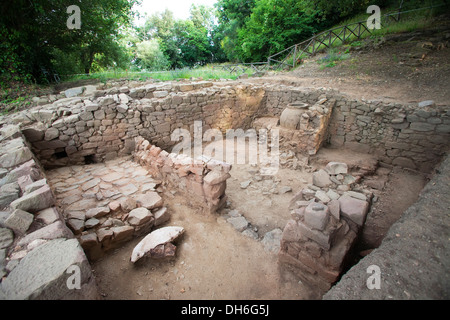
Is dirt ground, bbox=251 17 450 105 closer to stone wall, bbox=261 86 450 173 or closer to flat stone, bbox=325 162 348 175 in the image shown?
stone wall, bbox=261 86 450 173

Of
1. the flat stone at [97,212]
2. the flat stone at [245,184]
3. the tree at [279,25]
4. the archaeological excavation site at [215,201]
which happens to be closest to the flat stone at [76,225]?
the archaeological excavation site at [215,201]

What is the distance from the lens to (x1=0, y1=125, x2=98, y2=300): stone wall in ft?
4.66

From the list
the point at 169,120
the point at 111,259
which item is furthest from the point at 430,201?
the point at 169,120

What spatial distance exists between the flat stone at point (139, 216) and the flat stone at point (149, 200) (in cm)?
16

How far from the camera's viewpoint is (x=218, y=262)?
2.94 meters

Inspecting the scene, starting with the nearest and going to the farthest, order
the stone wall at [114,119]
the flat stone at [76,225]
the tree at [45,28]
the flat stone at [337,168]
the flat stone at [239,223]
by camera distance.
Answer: the flat stone at [76,225] → the flat stone at [239,223] → the flat stone at [337,168] → the stone wall at [114,119] → the tree at [45,28]

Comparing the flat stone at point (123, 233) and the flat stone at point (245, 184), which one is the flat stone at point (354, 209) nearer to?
the flat stone at point (245, 184)

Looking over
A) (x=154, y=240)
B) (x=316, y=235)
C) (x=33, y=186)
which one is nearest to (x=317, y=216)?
(x=316, y=235)

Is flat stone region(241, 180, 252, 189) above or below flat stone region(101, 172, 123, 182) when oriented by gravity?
below

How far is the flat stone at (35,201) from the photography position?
2.16m

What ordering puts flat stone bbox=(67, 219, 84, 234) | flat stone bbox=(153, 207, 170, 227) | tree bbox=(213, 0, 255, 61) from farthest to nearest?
tree bbox=(213, 0, 255, 61) → flat stone bbox=(153, 207, 170, 227) → flat stone bbox=(67, 219, 84, 234)

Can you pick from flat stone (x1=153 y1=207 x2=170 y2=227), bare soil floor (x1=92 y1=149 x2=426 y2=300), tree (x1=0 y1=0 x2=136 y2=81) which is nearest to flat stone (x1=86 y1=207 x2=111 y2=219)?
bare soil floor (x1=92 y1=149 x2=426 y2=300)

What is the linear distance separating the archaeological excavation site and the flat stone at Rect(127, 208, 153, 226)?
27mm
